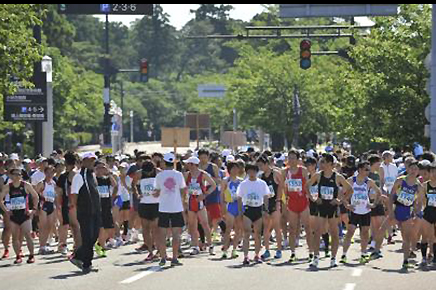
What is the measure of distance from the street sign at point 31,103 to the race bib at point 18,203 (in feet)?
49.9

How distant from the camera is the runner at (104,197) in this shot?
1973 centimetres

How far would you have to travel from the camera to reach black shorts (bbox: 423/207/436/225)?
704 inches

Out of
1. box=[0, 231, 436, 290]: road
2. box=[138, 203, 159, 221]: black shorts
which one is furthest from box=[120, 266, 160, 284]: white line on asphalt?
box=[138, 203, 159, 221]: black shorts

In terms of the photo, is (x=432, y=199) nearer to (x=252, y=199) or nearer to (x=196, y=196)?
(x=252, y=199)

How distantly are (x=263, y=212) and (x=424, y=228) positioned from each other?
2645 mm

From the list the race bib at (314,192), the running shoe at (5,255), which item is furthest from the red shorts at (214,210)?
the running shoe at (5,255)

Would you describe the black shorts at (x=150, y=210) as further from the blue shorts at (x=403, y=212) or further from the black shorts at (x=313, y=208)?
the blue shorts at (x=403, y=212)

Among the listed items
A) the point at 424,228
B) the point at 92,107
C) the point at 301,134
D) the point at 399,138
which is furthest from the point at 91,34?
the point at 424,228

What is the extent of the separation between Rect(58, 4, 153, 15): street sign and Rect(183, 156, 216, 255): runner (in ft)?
56.2

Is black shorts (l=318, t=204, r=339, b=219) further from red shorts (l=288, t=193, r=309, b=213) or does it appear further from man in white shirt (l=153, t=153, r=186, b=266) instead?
man in white shirt (l=153, t=153, r=186, b=266)

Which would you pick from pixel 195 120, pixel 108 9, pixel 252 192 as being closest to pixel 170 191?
pixel 252 192

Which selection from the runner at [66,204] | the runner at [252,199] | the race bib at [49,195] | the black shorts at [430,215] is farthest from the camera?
the race bib at [49,195]

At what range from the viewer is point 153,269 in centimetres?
1744

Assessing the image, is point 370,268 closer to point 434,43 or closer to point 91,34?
point 434,43
